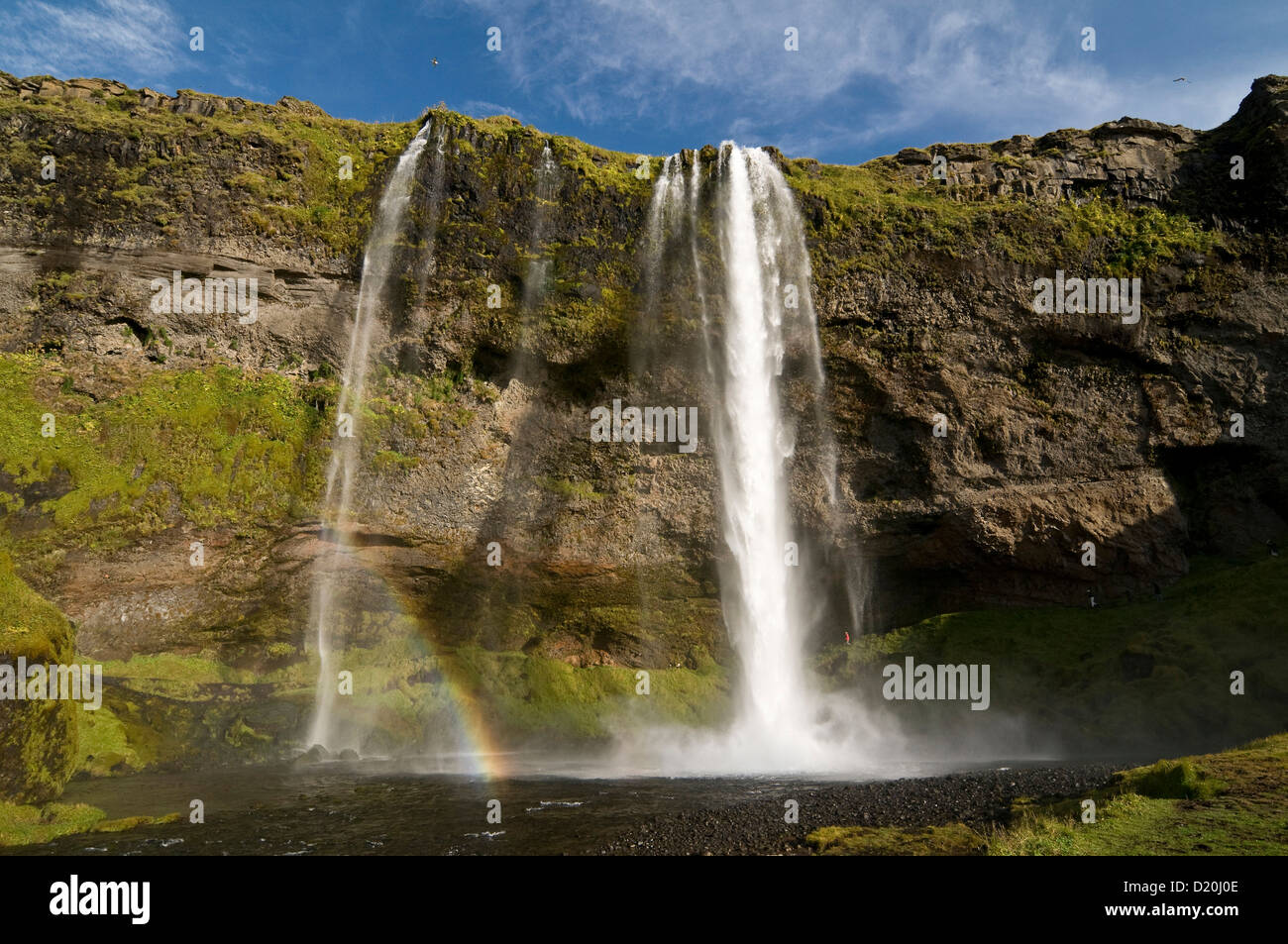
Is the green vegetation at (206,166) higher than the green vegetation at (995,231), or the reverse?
the green vegetation at (206,166)

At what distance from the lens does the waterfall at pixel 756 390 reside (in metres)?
29.0

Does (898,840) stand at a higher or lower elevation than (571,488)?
lower

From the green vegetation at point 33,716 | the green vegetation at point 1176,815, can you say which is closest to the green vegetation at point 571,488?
the green vegetation at point 33,716

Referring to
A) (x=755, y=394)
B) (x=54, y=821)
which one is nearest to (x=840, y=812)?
(x=54, y=821)

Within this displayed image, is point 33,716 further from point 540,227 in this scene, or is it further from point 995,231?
point 995,231

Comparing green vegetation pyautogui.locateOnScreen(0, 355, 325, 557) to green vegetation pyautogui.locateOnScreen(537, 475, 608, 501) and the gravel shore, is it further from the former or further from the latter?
the gravel shore

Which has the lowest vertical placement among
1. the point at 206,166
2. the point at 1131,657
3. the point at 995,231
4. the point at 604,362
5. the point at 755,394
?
the point at 1131,657

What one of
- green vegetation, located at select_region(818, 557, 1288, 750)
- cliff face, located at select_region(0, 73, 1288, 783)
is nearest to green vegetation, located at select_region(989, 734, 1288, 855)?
green vegetation, located at select_region(818, 557, 1288, 750)

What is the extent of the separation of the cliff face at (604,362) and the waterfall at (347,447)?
0.58 meters

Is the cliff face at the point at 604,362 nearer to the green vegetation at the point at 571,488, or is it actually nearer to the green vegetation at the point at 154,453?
the green vegetation at the point at 571,488

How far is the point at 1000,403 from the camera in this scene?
98.8 ft

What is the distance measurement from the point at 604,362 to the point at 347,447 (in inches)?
A: 408

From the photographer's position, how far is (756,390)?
2975cm
